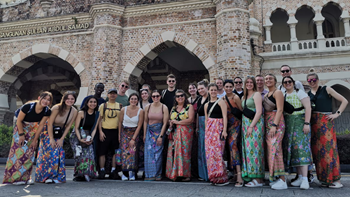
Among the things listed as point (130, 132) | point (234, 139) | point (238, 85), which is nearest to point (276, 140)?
point (234, 139)

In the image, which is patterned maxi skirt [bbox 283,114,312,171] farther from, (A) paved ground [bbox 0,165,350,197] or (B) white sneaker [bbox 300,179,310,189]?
(A) paved ground [bbox 0,165,350,197]

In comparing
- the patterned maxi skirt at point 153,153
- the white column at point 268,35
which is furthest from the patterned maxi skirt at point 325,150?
the white column at point 268,35

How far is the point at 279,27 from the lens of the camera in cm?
1625

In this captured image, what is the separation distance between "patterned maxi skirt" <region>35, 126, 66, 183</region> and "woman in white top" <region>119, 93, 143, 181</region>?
1.21m

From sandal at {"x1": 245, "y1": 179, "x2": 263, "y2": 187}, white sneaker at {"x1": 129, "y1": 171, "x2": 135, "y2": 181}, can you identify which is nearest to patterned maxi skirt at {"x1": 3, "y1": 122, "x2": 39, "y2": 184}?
white sneaker at {"x1": 129, "y1": 171, "x2": 135, "y2": 181}

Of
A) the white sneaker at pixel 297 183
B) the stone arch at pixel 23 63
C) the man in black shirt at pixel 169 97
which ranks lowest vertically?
the white sneaker at pixel 297 183

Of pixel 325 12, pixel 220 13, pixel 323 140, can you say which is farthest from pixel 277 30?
pixel 323 140

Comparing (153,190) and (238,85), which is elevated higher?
(238,85)

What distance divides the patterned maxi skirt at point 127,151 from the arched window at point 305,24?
1393 cm

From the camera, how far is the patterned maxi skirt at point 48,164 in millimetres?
4887

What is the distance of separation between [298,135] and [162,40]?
7.96 m

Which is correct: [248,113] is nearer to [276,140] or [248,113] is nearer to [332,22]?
[276,140]

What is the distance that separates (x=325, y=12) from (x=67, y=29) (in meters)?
14.8

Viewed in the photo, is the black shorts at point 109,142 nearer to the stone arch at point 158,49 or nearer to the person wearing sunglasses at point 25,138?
the person wearing sunglasses at point 25,138
